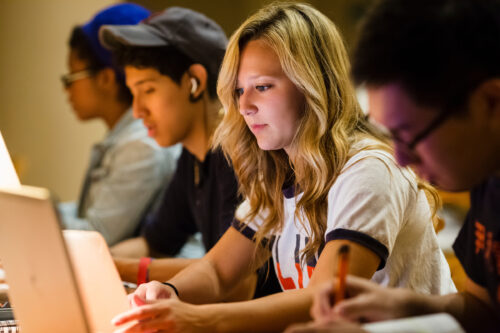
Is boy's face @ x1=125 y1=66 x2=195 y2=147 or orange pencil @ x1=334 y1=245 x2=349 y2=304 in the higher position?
boy's face @ x1=125 y1=66 x2=195 y2=147

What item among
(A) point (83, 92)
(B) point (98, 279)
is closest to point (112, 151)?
(A) point (83, 92)

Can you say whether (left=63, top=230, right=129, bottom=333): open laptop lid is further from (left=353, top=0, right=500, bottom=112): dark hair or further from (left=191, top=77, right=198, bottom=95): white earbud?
(left=191, top=77, right=198, bottom=95): white earbud

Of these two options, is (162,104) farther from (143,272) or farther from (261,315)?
(261,315)

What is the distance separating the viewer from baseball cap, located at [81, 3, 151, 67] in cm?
234

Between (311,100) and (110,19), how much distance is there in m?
1.37

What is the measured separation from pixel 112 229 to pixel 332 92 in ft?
4.11

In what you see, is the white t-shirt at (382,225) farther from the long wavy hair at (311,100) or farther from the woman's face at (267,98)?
the woman's face at (267,98)

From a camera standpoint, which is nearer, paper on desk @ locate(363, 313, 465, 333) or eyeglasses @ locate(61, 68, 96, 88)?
paper on desk @ locate(363, 313, 465, 333)

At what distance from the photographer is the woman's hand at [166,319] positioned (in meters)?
1.04

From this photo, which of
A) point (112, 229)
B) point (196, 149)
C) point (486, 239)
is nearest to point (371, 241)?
point (486, 239)

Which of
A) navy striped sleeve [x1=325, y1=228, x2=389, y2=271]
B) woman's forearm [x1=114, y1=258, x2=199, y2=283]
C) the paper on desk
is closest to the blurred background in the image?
woman's forearm [x1=114, y1=258, x2=199, y2=283]

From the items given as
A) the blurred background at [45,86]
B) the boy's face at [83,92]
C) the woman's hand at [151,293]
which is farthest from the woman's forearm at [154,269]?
the blurred background at [45,86]

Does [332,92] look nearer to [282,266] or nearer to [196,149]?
[282,266]

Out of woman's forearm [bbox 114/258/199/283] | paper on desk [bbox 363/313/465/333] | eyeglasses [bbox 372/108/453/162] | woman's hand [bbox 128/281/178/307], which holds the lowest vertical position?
woman's forearm [bbox 114/258/199/283]
